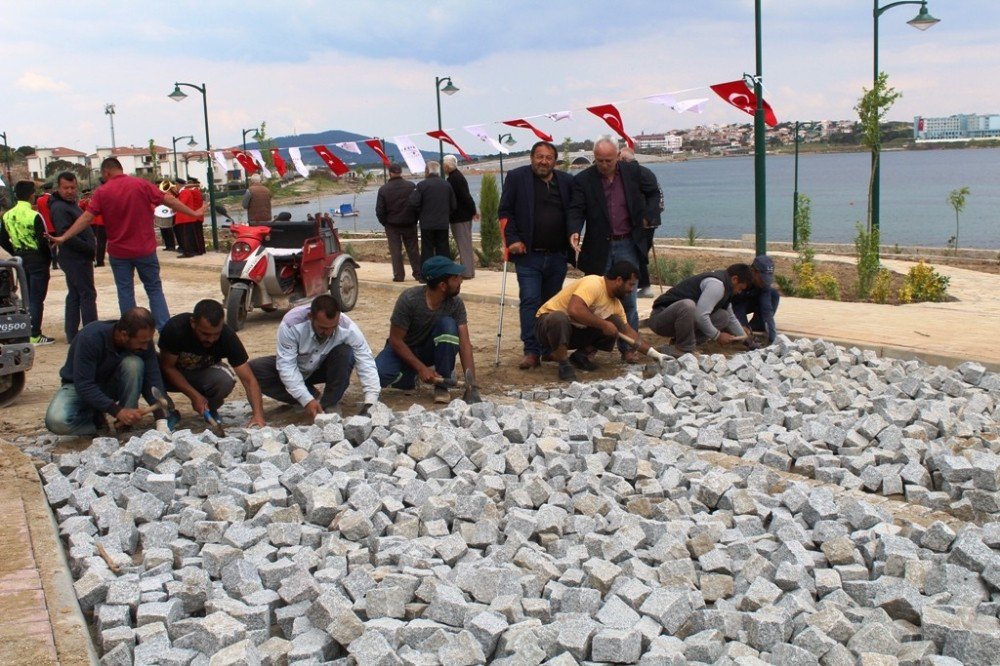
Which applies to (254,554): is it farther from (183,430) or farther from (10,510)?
(183,430)

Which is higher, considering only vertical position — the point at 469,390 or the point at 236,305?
the point at 236,305

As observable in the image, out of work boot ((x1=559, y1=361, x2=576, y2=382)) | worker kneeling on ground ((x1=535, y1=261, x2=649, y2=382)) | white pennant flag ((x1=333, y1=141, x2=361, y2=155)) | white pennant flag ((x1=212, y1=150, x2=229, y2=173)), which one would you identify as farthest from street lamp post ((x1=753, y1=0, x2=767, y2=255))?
white pennant flag ((x1=212, y1=150, x2=229, y2=173))

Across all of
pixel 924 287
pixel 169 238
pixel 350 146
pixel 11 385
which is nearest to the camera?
pixel 11 385

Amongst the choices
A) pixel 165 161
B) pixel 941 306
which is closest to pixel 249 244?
pixel 941 306

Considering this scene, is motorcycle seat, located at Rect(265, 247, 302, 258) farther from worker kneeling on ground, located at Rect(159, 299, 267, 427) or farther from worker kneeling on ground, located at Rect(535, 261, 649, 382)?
worker kneeling on ground, located at Rect(159, 299, 267, 427)

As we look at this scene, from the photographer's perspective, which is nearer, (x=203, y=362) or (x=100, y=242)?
(x=203, y=362)

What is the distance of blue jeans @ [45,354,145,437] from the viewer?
651 cm

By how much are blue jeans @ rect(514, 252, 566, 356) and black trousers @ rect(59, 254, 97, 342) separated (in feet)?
13.8

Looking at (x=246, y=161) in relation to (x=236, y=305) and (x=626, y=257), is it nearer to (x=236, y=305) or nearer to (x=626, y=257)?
(x=236, y=305)

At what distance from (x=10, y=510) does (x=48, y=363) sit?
15.1ft

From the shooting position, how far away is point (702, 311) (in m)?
8.73

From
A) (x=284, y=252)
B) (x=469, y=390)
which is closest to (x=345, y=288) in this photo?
(x=284, y=252)

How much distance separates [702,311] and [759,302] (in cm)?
81

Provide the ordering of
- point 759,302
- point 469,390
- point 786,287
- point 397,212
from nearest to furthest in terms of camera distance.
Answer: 1. point 469,390
2. point 759,302
3. point 786,287
4. point 397,212
